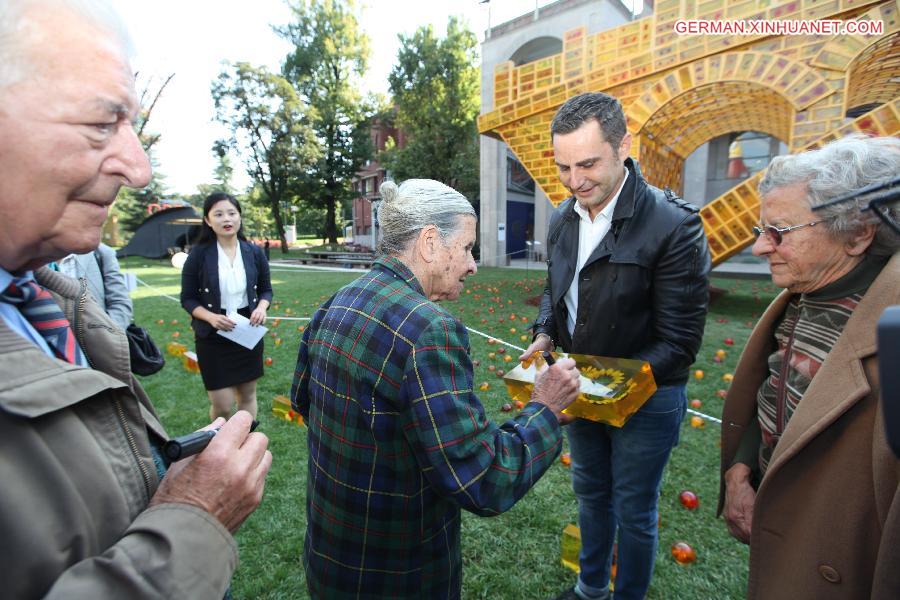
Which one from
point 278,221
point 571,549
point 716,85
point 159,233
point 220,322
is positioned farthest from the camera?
point 278,221

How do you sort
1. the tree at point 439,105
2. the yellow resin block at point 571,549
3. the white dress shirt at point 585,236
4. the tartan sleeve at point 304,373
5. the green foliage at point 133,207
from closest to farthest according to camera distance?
the tartan sleeve at point 304,373, the white dress shirt at point 585,236, the yellow resin block at point 571,549, the tree at point 439,105, the green foliage at point 133,207

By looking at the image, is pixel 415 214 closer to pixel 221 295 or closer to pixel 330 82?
pixel 221 295

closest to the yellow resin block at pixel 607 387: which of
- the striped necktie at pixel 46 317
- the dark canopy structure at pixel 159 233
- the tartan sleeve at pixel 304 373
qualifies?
the tartan sleeve at pixel 304 373

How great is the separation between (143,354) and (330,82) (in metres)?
36.3

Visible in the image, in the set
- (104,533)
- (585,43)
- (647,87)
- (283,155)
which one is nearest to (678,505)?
(104,533)

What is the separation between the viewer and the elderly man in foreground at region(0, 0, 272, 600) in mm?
751

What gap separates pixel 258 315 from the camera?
12.9 ft

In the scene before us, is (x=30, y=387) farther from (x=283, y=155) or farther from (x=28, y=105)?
(x=283, y=155)

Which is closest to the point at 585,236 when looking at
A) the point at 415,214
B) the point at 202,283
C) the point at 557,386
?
the point at 557,386

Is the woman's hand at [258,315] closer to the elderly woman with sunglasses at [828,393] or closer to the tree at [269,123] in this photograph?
the elderly woman with sunglasses at [828,393]

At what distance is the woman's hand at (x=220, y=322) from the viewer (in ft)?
12.1

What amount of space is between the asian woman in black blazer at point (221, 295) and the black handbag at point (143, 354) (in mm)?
1003

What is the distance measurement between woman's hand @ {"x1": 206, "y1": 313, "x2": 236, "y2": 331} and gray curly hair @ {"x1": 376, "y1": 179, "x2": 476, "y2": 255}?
250 cm

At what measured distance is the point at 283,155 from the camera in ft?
104
